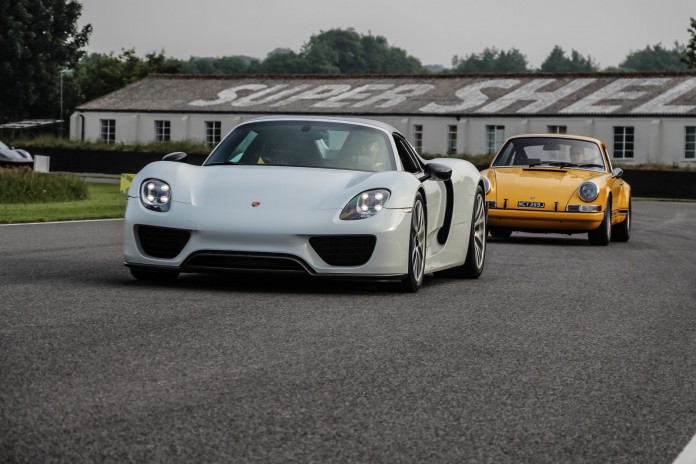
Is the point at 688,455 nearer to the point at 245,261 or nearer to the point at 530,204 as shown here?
the point at 245,261

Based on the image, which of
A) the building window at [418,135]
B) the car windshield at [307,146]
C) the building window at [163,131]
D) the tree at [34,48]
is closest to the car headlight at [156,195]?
the car windshield at [307,146]

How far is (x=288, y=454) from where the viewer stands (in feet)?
13.9

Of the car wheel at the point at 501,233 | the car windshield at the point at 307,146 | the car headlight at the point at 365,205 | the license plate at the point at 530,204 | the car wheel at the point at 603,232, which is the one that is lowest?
the car wheel at the point at 501,233

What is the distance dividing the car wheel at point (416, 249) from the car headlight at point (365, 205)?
320mm

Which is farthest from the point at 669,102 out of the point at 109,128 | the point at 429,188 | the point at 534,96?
the point at 429,188

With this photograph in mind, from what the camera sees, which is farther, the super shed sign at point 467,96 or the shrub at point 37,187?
the super shed sign at point 467,96

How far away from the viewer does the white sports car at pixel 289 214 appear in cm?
886

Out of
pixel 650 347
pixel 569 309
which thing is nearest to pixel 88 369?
pixel 650 347

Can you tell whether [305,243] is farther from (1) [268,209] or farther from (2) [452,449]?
(2) [452,449]

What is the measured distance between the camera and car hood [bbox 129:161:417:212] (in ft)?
29.5

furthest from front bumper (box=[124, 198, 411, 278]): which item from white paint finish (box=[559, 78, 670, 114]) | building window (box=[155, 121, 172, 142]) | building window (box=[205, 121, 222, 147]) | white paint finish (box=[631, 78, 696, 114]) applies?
building window (box=[155, 121, 172, 142])

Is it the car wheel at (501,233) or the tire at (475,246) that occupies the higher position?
the tire at (475,246)

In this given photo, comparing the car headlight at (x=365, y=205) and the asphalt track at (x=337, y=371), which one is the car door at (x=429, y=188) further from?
the car headlight at (x=365, y=205)

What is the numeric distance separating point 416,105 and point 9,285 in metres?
56.4
